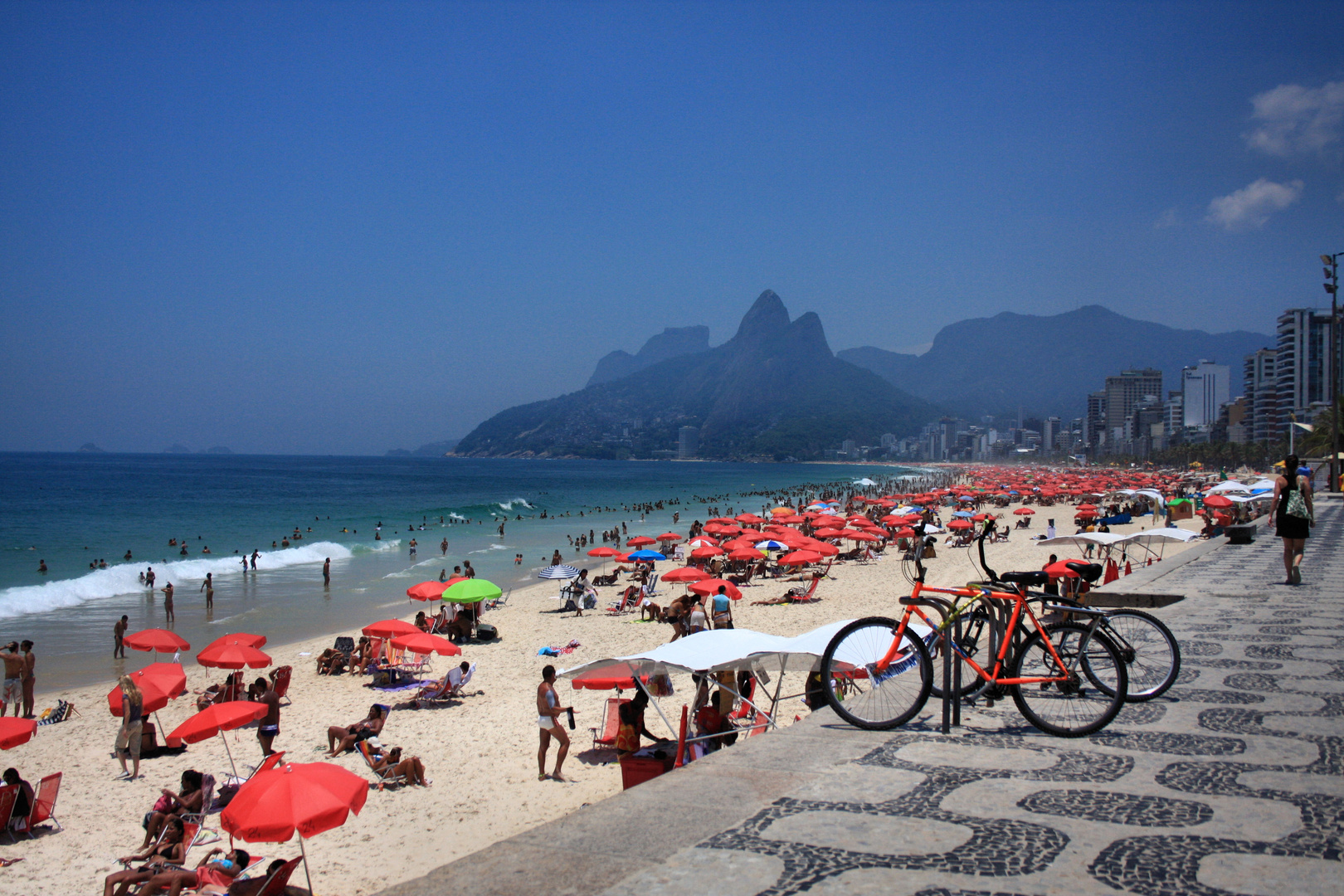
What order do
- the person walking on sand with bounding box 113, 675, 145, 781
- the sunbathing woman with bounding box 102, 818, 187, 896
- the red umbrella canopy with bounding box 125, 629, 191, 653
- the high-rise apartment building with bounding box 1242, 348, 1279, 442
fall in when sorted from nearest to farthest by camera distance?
the sunbathing woman with bounding box 102, 818, 187, 896 < the person walking on sand with bounding box 113, 675, 145, 781 < the red umbrella canopy with bounding box 125, 629, 191, 653 < the high-rise apartment building with bounding box 1242, 348, 1279, 442

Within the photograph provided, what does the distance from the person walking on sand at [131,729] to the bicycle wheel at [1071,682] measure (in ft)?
34.6

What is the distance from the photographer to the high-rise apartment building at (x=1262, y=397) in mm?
130500

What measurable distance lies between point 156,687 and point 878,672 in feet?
33.7

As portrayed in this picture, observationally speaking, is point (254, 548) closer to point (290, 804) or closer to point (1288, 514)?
point (290, 804)

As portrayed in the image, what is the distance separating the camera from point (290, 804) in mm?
5828

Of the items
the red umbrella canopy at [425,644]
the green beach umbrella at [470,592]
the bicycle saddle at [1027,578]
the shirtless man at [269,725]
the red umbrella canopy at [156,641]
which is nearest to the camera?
the bicycle saddle at [1027,578]

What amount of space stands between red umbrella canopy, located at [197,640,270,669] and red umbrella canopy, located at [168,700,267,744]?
3.12 metres

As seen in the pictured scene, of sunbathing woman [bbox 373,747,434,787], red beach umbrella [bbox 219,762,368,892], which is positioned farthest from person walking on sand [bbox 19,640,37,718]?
red beach umbrella [bbox 219,762,368,892]

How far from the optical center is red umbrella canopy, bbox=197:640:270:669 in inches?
475

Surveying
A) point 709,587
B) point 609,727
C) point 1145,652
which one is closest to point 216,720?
point 609,727

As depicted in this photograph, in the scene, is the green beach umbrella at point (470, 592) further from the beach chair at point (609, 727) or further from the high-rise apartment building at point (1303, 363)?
the high-rise apartment building at point (1303, 363)

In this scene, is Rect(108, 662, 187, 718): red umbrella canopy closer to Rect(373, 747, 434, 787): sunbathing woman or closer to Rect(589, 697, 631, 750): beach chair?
Rect(373, 747, 434, 787): sunbathing woman

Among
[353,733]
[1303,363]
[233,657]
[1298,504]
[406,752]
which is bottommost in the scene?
[406,752]

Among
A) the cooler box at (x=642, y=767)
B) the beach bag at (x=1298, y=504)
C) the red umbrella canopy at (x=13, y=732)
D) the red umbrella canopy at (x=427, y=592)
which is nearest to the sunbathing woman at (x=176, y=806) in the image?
the red umbrella canopy at (x=13, y=732)
